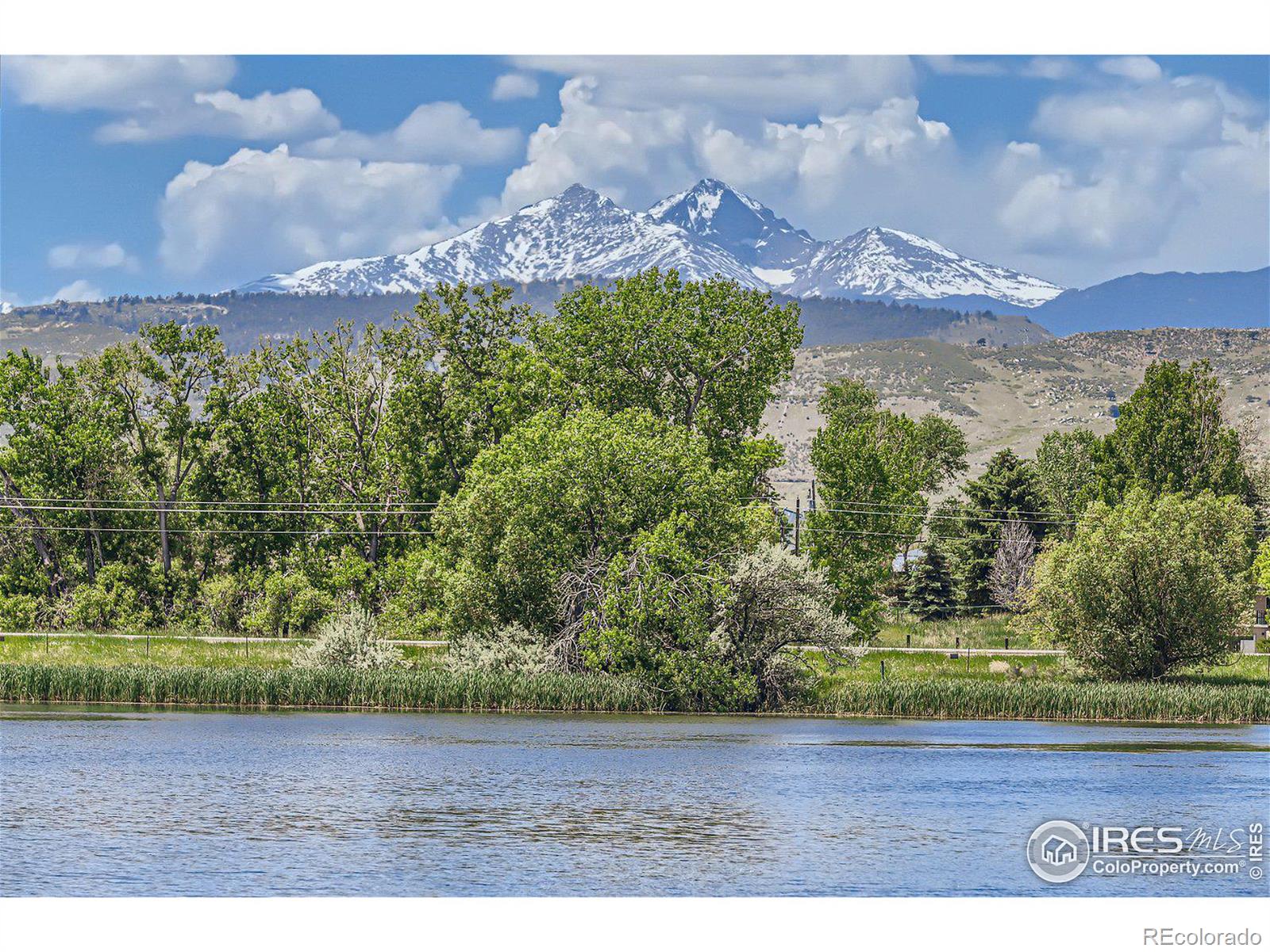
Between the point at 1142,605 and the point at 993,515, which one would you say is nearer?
the point at 1142,605

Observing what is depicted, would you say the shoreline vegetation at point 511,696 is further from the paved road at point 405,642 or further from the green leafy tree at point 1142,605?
the paved road at point 405,642

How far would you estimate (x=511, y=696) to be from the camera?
64.7m

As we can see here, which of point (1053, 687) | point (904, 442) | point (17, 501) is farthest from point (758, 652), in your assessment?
point (904, 442)

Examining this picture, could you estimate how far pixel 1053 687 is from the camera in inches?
2635

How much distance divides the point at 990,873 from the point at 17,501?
7660cm

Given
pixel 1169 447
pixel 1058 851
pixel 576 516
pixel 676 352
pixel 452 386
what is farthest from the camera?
pixel 1169 447

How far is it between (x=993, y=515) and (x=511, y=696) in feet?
177

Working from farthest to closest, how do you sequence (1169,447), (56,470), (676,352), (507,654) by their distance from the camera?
(1169,447), (56,470), (676,352), (507,654)

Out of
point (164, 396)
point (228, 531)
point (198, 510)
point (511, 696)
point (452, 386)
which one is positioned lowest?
point (511, 696)

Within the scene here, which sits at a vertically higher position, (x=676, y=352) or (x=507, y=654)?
(x=676, y=352)

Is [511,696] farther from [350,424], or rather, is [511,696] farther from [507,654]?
[350,424]

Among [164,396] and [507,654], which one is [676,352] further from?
[164,396]

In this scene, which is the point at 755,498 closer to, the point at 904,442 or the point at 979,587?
the point at 979,587

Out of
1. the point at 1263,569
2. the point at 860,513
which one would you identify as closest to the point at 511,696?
the point at 860,513
